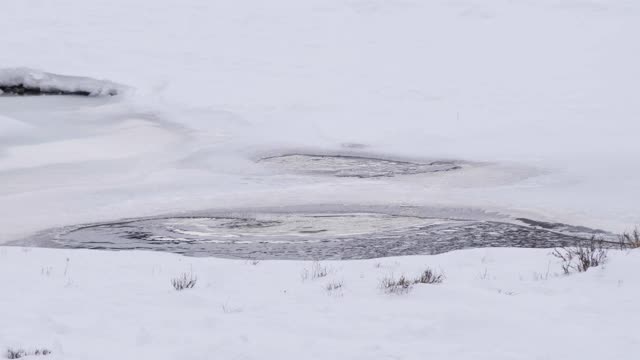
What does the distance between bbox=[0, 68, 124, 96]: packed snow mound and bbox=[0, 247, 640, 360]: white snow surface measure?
478 inches

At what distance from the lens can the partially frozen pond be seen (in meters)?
10.6

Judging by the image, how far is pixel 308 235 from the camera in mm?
11258

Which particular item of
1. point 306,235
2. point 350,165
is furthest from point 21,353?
point 350,165

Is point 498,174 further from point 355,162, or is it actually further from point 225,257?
point 225,257

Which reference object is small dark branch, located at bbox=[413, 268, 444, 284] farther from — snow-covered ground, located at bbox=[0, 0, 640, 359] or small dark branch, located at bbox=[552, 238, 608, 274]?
small dark branch, located at bbox=[552, 238, 608, 274]

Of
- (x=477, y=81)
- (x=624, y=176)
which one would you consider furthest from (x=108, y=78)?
(x=624, y=176)

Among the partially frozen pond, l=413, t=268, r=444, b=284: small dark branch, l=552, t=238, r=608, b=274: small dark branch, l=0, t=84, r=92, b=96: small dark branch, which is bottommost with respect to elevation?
l=413, t=268, r=444, b=284: small dark branch

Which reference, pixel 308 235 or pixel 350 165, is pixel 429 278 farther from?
pixel 350 165

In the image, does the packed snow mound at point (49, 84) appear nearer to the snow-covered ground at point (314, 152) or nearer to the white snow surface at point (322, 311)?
the snow-covered ground at point (314, 152)

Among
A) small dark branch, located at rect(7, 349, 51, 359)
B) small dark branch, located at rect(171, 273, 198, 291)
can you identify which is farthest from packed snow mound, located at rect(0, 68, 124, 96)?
small dark branch, located at rect(7, 349, 51, 359)

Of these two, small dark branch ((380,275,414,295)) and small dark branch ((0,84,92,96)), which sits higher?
small dark branch ((0,84,92,96))

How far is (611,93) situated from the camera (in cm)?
1961

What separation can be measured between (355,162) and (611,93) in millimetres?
6915

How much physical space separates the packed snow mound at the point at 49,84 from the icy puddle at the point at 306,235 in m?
9.51
